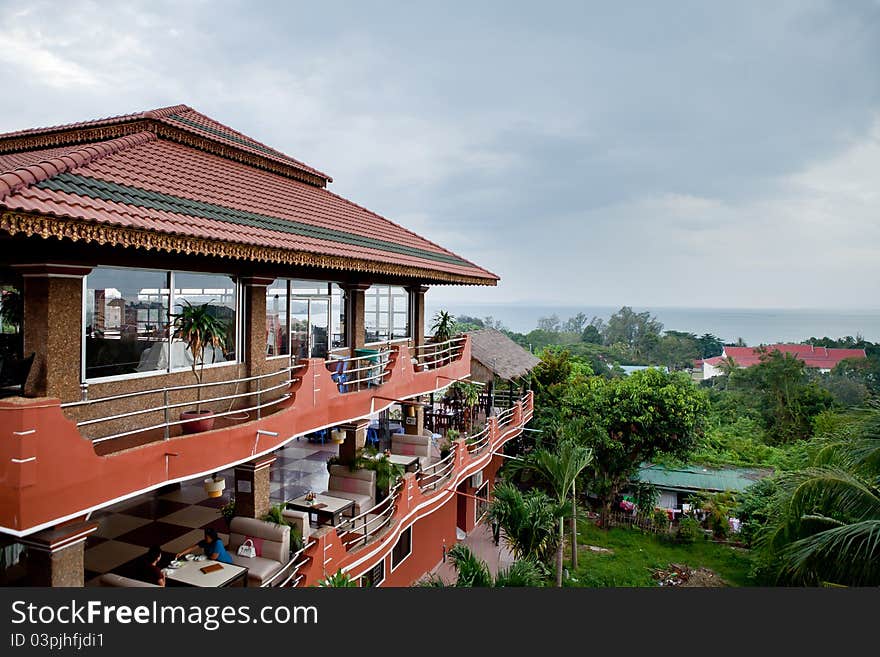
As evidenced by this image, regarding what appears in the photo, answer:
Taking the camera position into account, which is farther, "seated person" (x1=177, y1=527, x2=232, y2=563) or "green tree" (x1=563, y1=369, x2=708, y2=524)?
"green tree" (x1=563, y1=369, x2=708, y2=524)

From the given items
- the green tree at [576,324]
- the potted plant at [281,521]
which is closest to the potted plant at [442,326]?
the potted plant at [281,521]

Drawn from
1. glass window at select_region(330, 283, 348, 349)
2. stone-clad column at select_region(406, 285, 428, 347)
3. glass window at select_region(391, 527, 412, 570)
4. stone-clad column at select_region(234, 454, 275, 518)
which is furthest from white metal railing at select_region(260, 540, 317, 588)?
stone-clad column at select_region(406, 285, 428, 347)

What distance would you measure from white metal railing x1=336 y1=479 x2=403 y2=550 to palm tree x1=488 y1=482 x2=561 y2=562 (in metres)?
3.47

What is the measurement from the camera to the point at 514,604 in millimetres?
4352

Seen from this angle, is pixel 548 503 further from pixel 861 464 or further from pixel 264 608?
pixel 264 608

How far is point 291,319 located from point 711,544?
1992 centimetres

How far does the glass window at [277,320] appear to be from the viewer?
441 inches

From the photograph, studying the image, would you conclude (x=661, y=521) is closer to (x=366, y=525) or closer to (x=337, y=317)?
(x=366, y=525)

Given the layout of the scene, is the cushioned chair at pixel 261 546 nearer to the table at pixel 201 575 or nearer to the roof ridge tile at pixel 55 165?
the table at pixel 201 575

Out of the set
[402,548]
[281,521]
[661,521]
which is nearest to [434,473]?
[402,548]

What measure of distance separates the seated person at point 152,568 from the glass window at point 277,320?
4.16 metres

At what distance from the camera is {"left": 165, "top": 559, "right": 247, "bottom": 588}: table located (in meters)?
7.64

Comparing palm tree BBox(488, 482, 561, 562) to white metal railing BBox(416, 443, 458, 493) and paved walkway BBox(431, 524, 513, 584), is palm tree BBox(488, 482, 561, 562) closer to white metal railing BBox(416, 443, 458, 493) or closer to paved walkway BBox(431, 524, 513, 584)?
white metal railing BBox(416, 443, 458, 493)

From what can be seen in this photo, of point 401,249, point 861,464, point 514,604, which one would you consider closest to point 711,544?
point 861,464
